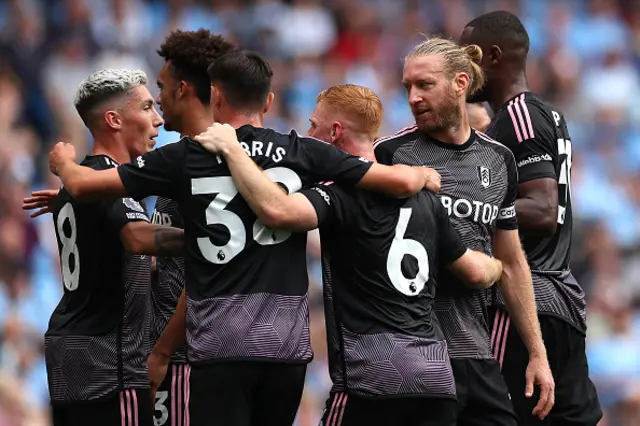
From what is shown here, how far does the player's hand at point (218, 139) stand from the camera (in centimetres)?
590

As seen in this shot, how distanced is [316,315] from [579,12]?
736 cm

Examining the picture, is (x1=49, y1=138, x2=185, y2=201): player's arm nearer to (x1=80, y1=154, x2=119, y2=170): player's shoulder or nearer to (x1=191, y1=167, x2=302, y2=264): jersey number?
(x1=191, y1=167, x2=302, y2=264): jersey number

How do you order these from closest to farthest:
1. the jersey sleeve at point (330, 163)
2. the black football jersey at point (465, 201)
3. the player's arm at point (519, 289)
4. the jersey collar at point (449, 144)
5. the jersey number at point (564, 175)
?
the jersey sleeve at point (330, 163) → the black football jersey at point (465, 201) → the jersey collar at point (449, 144) → the player's arm at point (519, 289) → the jersey number at point (564, 175)

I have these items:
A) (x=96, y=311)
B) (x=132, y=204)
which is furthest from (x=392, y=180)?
(x=96, y=311)

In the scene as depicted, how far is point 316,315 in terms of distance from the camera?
1248 centimetres

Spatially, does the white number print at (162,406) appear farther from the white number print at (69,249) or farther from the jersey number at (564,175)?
the jersey number at (564,175)

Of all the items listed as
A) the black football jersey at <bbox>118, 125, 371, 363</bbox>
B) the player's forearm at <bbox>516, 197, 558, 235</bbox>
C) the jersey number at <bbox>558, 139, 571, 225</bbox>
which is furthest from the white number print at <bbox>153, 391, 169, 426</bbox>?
the jersey number at <bbox>558, 139, 571, 225</bbox>

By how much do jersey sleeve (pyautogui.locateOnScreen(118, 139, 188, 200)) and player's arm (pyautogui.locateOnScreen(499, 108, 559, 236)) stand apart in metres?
2.00

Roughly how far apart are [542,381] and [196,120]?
2270 mm

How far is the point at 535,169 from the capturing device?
711cm

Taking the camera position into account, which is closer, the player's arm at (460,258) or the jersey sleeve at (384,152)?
the player's arm at (460,258)

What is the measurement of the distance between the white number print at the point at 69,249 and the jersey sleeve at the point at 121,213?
229 millimetres

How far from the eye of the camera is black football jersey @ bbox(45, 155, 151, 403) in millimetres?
6348

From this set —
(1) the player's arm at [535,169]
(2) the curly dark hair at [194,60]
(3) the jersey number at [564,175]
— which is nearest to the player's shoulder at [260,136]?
(2) the curly dark hair at [194,60]
